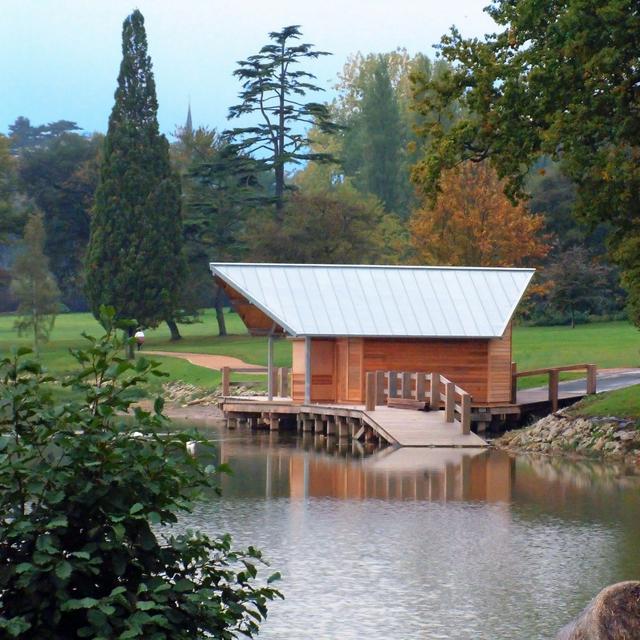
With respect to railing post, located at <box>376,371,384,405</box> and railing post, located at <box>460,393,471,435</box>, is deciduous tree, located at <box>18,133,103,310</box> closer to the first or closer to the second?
railing post, located at <box>376,371,384,405</box>

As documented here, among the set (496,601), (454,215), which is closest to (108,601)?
(496,601)

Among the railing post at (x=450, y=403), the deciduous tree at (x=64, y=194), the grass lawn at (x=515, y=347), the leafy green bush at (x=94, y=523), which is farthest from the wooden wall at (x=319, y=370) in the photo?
the deciduous tree at (x=64, y=194)

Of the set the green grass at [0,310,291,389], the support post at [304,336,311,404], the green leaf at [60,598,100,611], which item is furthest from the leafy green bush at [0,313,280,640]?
the green grass at [0,310,291,389]

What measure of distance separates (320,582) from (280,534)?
4046 millimetres

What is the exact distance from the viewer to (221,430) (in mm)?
42656

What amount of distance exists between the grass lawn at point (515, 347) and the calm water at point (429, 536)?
18.9 m

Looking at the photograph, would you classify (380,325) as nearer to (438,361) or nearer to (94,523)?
(438,361)

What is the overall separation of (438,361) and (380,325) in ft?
6.52

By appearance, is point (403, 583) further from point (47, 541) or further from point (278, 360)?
point (278, 360)

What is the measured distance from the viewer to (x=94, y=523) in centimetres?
957

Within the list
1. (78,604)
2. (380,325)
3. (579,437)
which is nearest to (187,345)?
(380,325)

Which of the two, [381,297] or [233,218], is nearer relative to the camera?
[381,297]

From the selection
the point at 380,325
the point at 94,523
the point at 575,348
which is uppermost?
the point at 380,325

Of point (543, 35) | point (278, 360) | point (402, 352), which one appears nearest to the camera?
point (543, 35)
